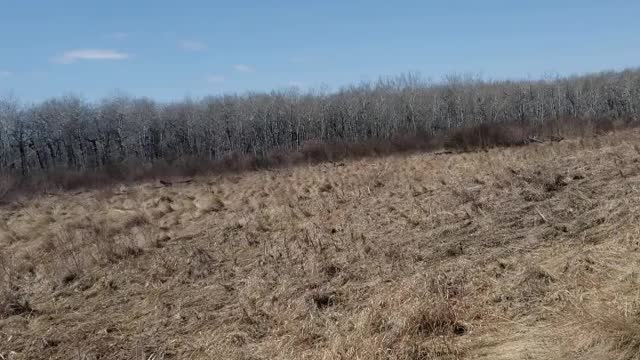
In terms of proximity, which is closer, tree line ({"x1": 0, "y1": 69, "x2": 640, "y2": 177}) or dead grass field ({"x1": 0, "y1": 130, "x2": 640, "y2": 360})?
dead grass field ({"x1": 0, "y1": 130, "x2": 640, "y2": 360})

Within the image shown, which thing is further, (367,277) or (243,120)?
(243,120)

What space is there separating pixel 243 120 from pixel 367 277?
59776mm

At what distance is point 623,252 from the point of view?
247 inches

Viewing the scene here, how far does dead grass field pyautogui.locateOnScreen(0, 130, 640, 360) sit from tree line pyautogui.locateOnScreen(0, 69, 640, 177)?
52.1 metres

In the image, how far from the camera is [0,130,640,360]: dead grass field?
5.37m

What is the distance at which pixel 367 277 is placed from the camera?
7.70 m

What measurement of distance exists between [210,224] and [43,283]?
3.78 m

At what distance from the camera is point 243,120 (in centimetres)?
6631

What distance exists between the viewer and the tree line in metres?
65.2

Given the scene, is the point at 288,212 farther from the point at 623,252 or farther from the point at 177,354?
the point at 623,252

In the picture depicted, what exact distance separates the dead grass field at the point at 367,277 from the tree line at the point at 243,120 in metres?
52.1

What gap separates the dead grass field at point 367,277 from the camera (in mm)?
5371

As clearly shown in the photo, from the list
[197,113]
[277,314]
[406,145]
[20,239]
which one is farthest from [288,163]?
[197,113]

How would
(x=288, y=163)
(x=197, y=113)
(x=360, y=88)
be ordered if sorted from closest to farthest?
1. (x=288, y=163)
2. (x=197, y=113)
3. (x=360, y=88)
